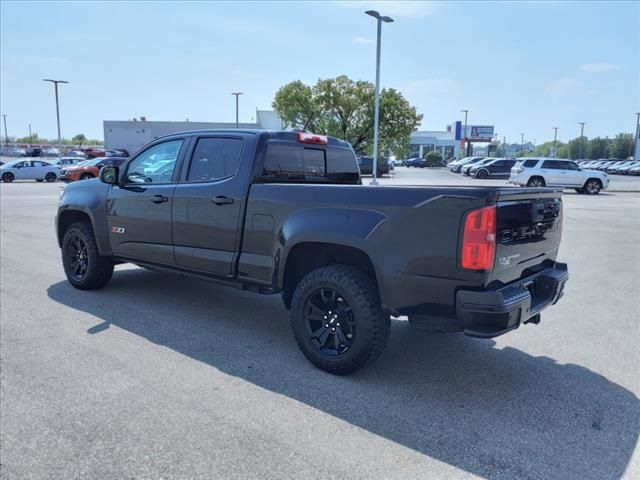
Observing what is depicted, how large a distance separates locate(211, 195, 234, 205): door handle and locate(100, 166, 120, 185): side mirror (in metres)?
1.72

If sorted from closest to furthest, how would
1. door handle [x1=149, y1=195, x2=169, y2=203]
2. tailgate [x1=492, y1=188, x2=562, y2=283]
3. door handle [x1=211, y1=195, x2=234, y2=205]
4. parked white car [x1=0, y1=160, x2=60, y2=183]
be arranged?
tailgate [x1=492, y1=188, x2=562, y2=283] → door handle [x1=211, y1=195, x2=234, y2=205] → door handle [x1=149, y1=195, x2=169, y2=203] → parked white car [x1=0, y1=160, x2=60, y2=183]

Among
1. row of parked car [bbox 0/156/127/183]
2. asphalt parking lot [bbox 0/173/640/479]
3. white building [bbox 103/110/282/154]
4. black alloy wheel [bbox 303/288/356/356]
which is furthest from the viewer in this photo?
white building [bbox 103/110/282/154]

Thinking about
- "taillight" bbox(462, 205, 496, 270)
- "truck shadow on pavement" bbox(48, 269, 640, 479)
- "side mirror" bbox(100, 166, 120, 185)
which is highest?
"side mirror" bbox(100, 166, 120, 185)

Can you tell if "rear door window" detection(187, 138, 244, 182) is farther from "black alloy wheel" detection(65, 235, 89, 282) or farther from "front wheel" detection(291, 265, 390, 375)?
"black alloy wheel" detection(65, 235, 89, 282)

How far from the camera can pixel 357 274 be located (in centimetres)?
380

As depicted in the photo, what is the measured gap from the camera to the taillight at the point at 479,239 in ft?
10.4

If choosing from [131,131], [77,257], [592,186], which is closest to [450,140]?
[131,131]

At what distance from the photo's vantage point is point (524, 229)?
142 inches

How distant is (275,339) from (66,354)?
1.80 meters

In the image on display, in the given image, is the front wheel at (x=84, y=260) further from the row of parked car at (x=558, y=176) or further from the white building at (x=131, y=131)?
the white building at (x=131, y=131)

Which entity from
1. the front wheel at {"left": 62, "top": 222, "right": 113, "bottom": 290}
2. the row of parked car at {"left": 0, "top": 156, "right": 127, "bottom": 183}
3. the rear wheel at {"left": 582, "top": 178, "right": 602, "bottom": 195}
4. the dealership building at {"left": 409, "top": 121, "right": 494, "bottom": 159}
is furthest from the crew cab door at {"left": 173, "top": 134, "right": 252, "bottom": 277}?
the dealership building at {"left": 409, "top": 121, "right": 494, "bottom": 159}

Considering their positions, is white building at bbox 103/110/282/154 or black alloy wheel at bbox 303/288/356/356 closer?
black alloy wheel at bbox 303/288/356/356

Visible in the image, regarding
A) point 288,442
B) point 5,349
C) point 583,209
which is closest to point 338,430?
point 288,442

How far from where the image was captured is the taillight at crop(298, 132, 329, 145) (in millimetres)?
4982
